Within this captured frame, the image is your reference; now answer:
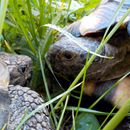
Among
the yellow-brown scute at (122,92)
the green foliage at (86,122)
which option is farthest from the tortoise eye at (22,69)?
the yellow-brown scute at (122,92)

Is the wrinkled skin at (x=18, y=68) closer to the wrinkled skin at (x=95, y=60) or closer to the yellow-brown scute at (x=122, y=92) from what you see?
the wrinkled skin at (x=95, y=60)

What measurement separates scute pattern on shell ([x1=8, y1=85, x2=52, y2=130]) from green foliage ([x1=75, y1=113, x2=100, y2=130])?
0.15 metres

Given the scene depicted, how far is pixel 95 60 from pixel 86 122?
Answer: 302 mm

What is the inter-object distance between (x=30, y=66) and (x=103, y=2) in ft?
1.92

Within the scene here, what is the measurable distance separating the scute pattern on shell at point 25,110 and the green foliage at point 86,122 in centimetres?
15

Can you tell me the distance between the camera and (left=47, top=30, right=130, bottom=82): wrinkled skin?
1.34 m

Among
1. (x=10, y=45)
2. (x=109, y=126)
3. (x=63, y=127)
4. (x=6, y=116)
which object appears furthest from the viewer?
(x=10, y=45)

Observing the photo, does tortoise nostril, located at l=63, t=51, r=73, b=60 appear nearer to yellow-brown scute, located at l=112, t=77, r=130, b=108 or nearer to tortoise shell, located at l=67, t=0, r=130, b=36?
tortoise shell, located at l=67, t=0, r=130, b=36

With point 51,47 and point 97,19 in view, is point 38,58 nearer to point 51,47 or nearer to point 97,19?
point 51,47

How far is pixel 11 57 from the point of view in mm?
1281

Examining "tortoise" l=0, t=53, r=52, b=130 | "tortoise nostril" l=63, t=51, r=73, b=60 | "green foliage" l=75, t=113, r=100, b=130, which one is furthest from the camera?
"tortoise nostril" l=63, t=51, r=73, b=60

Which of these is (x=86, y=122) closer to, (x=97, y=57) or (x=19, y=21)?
(x=97, y=57)

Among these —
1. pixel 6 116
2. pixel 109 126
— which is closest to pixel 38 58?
pixel 6 116

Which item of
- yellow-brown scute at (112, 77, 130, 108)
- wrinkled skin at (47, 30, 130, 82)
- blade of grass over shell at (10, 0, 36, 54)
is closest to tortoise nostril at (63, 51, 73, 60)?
wrinkled skin at (47, 30, 130, 82)
